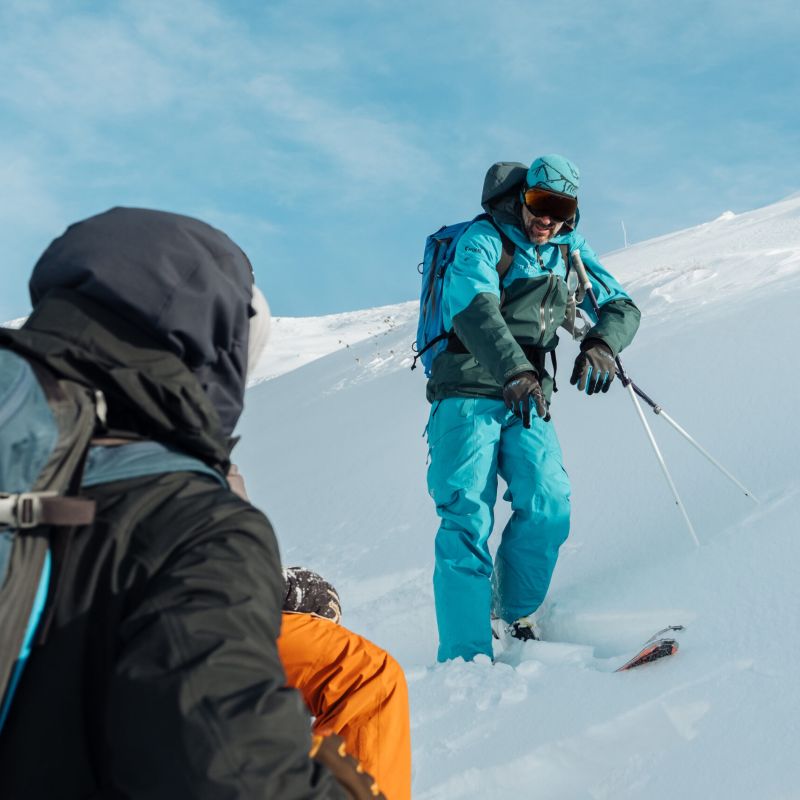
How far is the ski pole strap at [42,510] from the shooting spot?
0.85 m

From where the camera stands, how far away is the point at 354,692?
1563 millimetres

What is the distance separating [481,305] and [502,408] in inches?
17.8

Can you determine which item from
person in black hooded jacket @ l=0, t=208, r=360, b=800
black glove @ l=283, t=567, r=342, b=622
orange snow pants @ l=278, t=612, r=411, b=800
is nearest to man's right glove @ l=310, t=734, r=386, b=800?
person in black hooded jacket @ l=0, t=208, r=360, b=800

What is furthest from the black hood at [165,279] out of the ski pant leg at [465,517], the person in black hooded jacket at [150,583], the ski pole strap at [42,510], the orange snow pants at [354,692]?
the ski pant leg at [465,517]

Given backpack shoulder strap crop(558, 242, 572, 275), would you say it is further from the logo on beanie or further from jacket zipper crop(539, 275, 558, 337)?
the logo on beanie

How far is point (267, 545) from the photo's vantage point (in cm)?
101

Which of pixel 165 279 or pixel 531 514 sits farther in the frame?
pixel 531 514

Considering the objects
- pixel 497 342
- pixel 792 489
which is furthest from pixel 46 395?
pixel 792 489

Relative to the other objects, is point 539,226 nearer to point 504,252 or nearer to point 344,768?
point 504,252

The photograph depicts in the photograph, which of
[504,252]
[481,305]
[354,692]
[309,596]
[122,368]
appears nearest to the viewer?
[122,368]

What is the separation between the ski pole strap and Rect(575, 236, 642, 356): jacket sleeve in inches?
110

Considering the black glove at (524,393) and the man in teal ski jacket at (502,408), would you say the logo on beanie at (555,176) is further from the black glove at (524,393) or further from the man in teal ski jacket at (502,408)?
the black glove at (524,393)

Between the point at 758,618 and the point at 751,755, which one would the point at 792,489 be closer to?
the point at 758,618

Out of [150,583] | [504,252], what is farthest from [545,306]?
[150,583]
